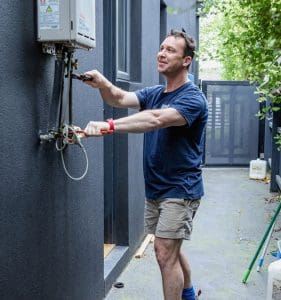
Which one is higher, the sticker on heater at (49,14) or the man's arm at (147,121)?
the sticker on heater at (49,14)

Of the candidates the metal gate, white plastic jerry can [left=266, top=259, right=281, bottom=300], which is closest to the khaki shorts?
white plastic jerry can [left=266, top=259, right=281, bottom=300]

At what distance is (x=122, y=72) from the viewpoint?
15.0 ft

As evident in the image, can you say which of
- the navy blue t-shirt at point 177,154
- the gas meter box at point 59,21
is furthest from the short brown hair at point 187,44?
the gas meter box at point 59,21

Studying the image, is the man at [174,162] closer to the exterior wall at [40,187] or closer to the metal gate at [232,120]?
the exterior wall at [40,187]

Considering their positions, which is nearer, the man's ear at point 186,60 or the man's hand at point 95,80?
the man's hand at point 95,80

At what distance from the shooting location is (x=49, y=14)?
2.18 metres

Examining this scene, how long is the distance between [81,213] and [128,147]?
156 centimetres

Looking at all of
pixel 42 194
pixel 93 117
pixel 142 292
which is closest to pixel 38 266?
pixel 42 194

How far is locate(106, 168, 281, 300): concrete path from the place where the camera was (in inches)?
149

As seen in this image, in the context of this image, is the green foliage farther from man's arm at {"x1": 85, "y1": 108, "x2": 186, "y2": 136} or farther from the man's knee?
the man's knee

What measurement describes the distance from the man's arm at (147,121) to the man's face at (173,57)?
39 cm

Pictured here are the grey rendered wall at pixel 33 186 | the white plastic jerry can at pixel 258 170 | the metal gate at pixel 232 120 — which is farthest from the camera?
the metal gate at pixel 232 120

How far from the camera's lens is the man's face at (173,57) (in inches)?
119

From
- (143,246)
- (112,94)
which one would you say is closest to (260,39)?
(112,94)
